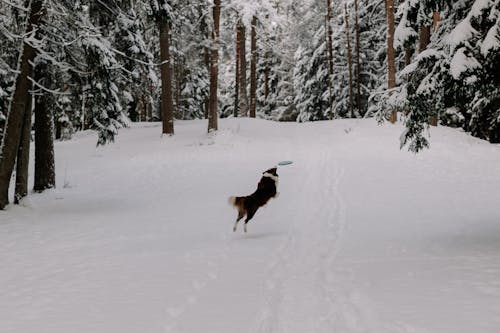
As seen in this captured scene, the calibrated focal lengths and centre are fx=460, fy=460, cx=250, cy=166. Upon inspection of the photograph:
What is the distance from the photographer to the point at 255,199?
916 cm

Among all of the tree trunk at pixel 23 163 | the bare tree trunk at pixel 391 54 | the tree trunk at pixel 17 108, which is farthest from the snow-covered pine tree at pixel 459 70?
the bare tree trunk at pixel 391 54

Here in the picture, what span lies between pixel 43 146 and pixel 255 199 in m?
7.98

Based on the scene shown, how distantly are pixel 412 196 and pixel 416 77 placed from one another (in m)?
5.28

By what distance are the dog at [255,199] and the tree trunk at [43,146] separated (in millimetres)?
7516

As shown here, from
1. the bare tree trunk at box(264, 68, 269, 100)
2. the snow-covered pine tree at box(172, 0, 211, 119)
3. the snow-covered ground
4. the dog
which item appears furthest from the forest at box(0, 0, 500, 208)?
the bare tree trunk at box(264, 68, 269, 100)

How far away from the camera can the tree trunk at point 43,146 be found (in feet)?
44.7

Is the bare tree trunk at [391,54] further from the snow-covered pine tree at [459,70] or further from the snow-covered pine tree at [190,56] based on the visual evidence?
the snow-covered pine tree at [459,70]

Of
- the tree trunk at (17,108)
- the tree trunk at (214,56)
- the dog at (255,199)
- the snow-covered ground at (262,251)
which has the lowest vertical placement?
the snow-covered ground at (262,251)

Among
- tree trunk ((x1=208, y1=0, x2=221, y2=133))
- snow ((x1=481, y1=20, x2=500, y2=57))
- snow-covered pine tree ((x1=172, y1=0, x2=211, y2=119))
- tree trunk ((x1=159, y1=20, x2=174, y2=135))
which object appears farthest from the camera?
snow-covered pine tree ((x1=172, y1=0, x2=211, y2=119))

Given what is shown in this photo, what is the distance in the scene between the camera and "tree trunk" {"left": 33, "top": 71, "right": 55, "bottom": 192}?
13.6 meters

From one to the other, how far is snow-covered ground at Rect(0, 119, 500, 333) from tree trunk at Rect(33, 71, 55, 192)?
0.60m

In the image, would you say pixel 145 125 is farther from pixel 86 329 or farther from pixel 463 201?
pixel 86 329

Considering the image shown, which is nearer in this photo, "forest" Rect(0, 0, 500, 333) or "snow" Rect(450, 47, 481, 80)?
"forest" Rect(0, 0, 500, 333)

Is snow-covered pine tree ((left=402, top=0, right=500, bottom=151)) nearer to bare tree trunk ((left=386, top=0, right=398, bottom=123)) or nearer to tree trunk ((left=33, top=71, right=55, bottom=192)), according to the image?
tree trunk ((left=33, top=71, right=55, bottom=192))
